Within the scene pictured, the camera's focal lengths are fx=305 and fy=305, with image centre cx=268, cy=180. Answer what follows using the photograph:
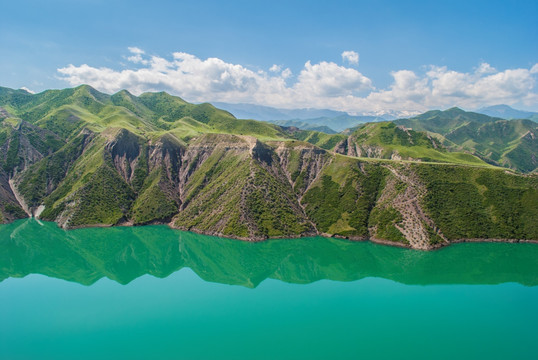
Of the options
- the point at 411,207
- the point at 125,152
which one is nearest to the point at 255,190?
the point at 411,207

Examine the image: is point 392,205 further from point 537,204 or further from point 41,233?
point 41,233

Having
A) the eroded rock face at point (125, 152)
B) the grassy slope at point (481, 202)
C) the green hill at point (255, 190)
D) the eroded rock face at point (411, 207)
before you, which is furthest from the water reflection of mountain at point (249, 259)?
the eroded rock face at point (125, 152)

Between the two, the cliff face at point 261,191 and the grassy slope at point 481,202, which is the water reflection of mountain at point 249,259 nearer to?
the grassy slope at point 481,202

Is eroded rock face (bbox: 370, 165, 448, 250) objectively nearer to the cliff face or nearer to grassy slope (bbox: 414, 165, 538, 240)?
the cliff face

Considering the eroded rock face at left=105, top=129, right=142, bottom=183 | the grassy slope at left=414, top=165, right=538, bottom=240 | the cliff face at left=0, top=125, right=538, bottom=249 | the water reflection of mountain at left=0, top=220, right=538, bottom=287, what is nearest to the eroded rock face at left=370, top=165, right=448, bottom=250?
the cliff face at left=0, top=125, right=538, bottom=249

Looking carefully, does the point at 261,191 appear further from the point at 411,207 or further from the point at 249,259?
the point at 411,207

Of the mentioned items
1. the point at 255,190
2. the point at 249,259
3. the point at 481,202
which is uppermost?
the point at 481,202

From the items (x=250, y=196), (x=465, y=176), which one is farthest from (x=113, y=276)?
(x=465, y=176)

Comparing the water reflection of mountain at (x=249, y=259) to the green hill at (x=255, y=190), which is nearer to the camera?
the water reflection of mountain at (x=249, y=259)
